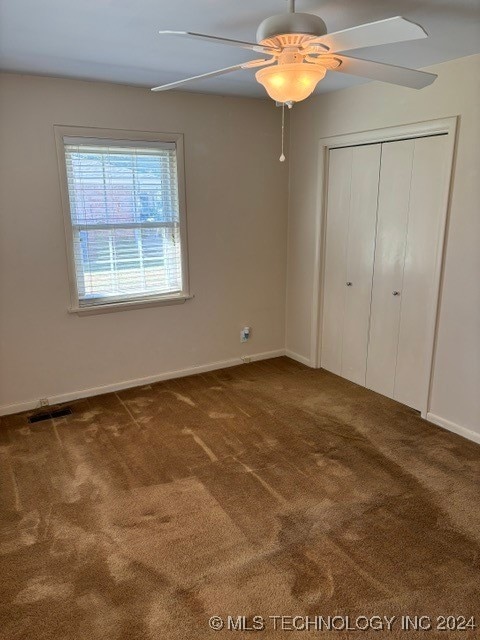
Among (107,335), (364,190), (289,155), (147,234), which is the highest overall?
(289,155)

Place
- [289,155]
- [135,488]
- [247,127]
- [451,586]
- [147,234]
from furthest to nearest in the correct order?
[289,155]
[247,127]
[147,234]
[135,488]
[451,586]

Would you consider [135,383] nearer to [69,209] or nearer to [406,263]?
[69,209]

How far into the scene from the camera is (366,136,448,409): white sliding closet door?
3.19 meters

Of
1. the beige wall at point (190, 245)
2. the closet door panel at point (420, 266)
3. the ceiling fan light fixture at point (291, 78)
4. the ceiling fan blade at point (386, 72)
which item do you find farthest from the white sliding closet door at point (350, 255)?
the ceiling fan light fixture at point (291, 78)

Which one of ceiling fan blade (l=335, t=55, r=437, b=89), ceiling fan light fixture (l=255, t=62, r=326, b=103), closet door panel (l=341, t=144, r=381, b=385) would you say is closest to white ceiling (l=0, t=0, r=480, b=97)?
ceiling fan blade (l=335, t=55, r=437, b=89)

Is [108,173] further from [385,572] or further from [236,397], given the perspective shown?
[385,572]

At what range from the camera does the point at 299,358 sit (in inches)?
182

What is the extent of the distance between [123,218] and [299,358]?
219 centimetres

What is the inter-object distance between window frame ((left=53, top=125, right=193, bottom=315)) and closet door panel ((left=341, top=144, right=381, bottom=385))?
4.69 ft

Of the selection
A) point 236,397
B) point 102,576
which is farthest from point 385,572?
point 236,397

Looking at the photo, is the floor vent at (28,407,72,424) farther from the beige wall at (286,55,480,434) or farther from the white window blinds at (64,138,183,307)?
the beige wall at (286,55,480,434)

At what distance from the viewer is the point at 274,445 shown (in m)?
3.07

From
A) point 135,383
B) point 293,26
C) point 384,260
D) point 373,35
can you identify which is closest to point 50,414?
point 135,383

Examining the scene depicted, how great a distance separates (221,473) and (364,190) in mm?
2459
